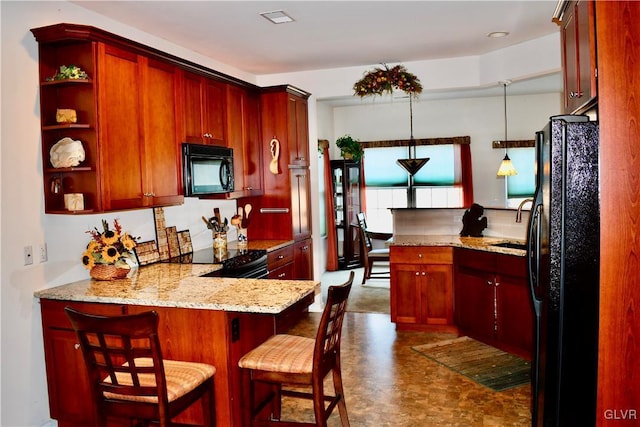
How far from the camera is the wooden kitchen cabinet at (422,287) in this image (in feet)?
15.8

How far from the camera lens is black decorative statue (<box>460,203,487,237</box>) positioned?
4.96 m

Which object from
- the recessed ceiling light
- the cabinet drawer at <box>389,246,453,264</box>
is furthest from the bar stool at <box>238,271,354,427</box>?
the cabinet drawer at <box>389,246,453,264</box>

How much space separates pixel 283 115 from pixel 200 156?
140 centimetres

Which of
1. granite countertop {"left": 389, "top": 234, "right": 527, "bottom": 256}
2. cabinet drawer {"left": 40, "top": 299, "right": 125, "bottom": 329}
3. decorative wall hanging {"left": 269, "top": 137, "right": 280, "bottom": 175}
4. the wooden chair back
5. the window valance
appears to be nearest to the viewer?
the wooden chair back

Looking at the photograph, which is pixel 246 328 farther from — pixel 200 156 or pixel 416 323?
pixel 416 323

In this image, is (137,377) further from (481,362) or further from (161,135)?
(481,362)

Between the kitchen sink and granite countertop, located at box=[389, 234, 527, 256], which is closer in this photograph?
granite countertop, located at box=[389, 234, 527, 256]

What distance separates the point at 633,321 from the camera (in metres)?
2.10

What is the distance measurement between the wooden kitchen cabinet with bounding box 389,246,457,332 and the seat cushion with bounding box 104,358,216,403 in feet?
8.85

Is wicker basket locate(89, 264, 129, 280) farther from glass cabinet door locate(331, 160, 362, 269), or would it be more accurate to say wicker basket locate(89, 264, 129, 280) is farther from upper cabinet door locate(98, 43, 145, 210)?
glass cabinet door locate(331, 160, 362, 269)

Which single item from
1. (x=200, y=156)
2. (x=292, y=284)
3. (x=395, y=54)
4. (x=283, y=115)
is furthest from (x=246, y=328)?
(x=395, y=54)

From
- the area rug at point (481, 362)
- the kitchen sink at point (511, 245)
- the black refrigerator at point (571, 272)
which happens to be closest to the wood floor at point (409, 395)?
the area rug at point (481, 362)

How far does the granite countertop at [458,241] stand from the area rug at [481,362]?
854 mm

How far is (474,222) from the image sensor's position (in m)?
5.00
